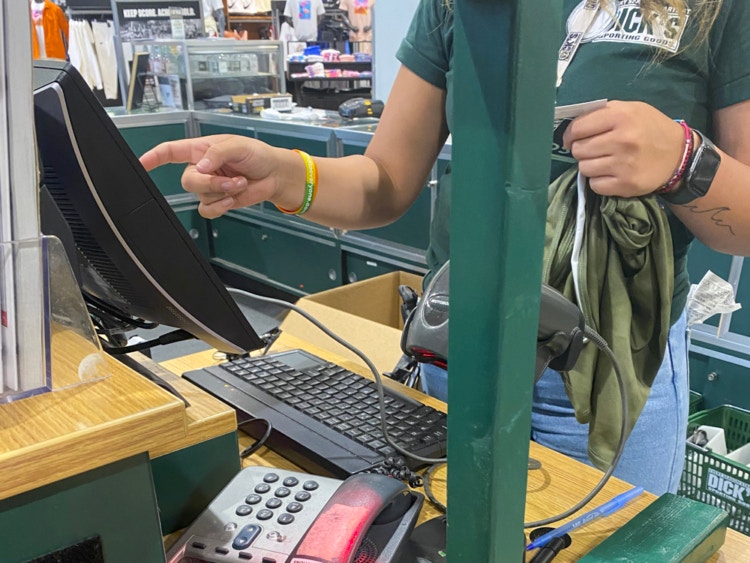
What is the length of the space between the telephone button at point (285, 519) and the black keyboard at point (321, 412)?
4.3 inches

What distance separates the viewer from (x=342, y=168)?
0.93 meters

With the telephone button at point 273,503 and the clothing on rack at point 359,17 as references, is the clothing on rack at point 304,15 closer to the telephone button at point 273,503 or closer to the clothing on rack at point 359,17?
the clothing on rack at point 359,17

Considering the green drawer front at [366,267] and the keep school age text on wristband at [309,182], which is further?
the green drawer front at [366,267]

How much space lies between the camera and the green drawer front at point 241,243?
11.0 ft

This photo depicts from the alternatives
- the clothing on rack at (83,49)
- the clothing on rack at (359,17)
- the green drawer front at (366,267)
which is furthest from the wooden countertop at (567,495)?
the clothing on rack at (359,17)

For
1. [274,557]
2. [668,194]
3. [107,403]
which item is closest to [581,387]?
[668,194]

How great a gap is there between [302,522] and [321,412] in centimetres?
24

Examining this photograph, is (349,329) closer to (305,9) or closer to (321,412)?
(321,412)

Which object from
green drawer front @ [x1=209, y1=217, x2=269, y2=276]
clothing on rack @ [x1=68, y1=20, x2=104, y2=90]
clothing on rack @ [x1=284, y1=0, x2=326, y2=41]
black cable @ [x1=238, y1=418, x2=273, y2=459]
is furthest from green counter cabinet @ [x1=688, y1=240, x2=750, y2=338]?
clothing on rack @ [x1=284, y1=0, x2=326, y2=41]

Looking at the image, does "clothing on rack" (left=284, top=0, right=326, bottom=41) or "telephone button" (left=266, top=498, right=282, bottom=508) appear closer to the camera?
"telephone button" (left=266, top=498, right=282, bottom=508)

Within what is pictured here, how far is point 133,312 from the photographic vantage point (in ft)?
2.09

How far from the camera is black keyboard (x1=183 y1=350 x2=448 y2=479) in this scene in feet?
2.29

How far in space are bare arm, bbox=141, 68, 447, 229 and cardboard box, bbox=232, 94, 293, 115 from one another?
2.39 meters

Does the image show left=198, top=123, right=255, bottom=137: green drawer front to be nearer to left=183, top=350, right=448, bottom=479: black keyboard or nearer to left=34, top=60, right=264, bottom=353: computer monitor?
left=183, top=350, right=448, bottom=479: black keyboard
